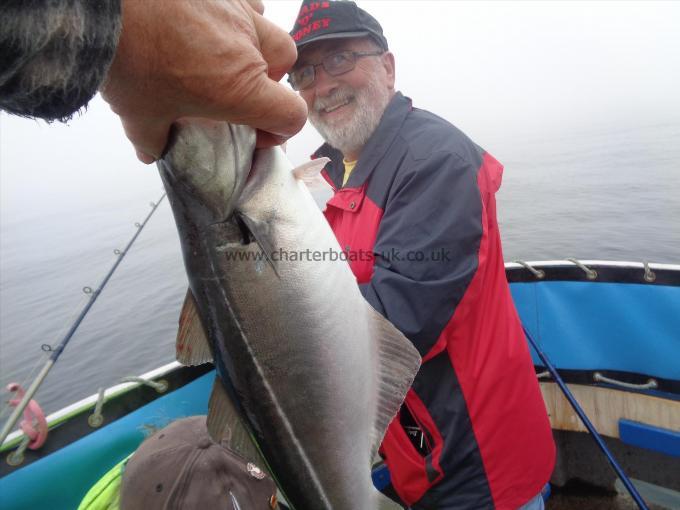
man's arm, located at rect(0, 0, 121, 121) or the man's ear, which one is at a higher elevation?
the man's ear

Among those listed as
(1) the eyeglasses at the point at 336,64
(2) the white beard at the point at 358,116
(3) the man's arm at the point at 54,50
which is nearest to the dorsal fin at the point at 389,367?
(3) the man's arm at the point at 54,50

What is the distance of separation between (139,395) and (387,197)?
2133 millimetres

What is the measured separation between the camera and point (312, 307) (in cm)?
153

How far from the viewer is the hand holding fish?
86 cm

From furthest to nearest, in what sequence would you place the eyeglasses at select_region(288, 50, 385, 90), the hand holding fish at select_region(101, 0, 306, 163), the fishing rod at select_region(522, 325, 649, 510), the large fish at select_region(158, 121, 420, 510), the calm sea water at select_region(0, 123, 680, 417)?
the calm sea water at select_region(0, 123, 680, 417) < the fishing rod at select_region(522, 325, 649, 510) < the eyeglasses at select_region(288, 50, 385, 90) < the large fish at select_region(158, 121, 420, 510) < the hand holding fish at select_region(101, 0, 306, 163)

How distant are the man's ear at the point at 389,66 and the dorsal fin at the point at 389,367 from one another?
1.96m

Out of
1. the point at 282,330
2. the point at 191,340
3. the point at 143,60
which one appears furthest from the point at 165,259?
the point at 143,60

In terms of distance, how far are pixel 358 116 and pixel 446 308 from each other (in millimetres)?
1509

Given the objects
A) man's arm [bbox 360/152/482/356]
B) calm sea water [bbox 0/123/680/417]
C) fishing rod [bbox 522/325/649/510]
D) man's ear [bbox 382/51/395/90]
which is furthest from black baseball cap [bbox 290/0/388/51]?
calm sea water [bbox 0/123/680/417]

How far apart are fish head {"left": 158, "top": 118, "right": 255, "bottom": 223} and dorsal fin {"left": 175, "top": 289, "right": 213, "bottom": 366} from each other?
417 mm

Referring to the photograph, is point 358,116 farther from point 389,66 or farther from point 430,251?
point 430,251

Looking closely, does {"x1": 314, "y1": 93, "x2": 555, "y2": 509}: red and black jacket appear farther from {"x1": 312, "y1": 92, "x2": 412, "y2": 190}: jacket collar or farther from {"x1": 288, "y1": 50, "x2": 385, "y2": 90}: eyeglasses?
{"x1": 288, "y1": 50, "x2": 385, "y2": 90}: eyeglasses

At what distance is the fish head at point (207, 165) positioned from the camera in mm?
1303

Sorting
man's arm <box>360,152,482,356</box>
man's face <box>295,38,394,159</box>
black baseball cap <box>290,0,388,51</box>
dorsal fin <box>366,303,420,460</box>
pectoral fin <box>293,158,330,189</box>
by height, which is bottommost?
dorsal fin <box>366,303,420,460</box>
